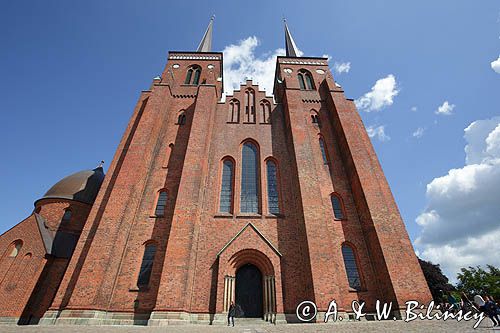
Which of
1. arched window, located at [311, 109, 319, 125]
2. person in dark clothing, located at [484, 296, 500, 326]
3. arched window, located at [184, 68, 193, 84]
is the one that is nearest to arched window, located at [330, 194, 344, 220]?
arched window, located at [311, 109, 319, 125]

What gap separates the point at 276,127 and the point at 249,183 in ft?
17.5

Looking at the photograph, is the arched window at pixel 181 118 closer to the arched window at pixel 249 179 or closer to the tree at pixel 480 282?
the arched window at pixel 249 179

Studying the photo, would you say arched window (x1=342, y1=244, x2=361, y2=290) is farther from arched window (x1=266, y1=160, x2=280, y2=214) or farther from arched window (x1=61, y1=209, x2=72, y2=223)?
arched window (x1=61, y1=209, x2=72, y2=223)

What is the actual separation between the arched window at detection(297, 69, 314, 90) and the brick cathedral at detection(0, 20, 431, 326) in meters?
2.47

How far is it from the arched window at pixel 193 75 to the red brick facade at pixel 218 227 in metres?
4.13

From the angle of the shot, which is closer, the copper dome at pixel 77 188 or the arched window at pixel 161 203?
the arched window at pixel 161 203

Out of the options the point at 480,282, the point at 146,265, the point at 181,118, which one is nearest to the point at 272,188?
the point at 146,265

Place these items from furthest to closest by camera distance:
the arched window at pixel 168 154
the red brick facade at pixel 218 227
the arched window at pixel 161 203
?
the arched window at pixel 168 154 → the arched window at pixel 161 203 → the red brick facade at pixel 218 227

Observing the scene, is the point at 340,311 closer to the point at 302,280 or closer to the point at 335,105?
the point at 302,280

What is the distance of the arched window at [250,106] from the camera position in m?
20.8

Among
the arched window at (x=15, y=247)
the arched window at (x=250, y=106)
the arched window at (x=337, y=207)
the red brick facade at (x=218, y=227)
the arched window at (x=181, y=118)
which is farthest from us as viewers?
the arched window at (x=250, y=106)

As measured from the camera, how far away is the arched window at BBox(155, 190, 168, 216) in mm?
15297

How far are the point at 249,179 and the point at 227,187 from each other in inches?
Result: 61.6

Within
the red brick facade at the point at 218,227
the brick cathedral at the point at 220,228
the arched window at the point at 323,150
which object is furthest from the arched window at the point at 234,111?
the arched window at the point at 323,150
